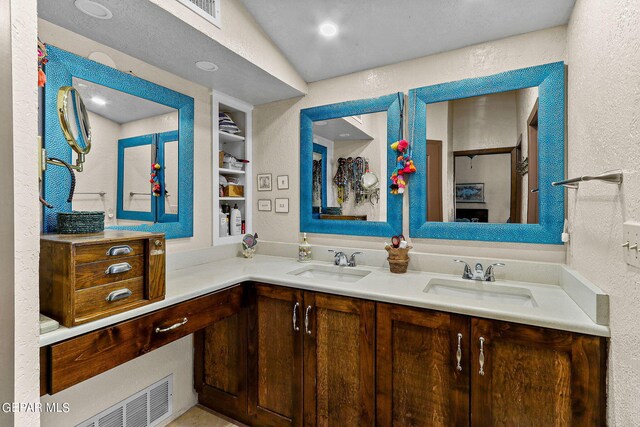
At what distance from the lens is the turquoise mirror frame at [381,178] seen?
6.44 ft

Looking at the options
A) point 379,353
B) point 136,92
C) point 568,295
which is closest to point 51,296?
point 136,92

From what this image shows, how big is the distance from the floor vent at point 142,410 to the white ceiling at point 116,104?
5.03 feet

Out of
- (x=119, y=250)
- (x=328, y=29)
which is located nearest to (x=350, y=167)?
(x=328, y=29)

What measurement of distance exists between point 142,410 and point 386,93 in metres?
2.43

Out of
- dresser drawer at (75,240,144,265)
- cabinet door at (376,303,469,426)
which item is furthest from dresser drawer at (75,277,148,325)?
cabinet door at (376,303,469,426)

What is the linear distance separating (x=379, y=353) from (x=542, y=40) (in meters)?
1.81

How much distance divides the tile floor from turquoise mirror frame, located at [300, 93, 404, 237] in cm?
132

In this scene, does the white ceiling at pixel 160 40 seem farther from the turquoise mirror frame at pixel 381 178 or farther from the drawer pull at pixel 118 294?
the drawer pull at pixel 118 294

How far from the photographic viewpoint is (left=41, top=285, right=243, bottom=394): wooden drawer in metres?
1.01

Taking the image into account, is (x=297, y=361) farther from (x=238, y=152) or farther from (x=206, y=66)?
(x=206, y=66)

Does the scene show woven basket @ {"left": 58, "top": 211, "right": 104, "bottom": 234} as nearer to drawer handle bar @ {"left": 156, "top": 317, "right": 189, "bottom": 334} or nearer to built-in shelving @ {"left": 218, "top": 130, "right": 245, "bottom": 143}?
drawer handle bar @ {"left": 156, "top": 317, "right": 189, "bottom": 334}

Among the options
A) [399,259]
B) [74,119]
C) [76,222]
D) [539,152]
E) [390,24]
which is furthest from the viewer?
[399,259]

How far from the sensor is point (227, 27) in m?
1.60

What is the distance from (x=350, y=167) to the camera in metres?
2.13
